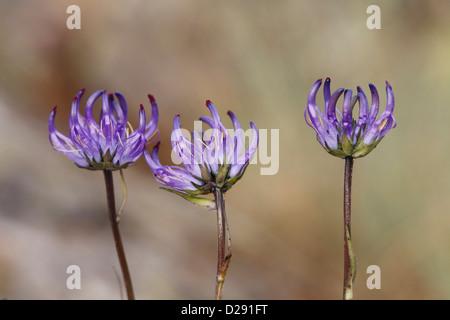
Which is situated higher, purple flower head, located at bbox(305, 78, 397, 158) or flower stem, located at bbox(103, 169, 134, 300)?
purple flower head, located at bbox(305, 78, 397, 158)

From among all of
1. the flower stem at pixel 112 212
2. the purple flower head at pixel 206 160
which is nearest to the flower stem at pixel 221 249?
the purple flower head at pixel 206 160

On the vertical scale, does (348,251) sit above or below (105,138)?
below

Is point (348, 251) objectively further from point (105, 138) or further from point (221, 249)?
point (105, 138)

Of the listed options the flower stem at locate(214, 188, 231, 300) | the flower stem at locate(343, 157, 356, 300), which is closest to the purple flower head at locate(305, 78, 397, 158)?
the flower stem at locate(343, 157, 356, 300)

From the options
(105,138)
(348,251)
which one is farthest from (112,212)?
(348,251)

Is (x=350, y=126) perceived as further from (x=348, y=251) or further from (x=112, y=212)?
(x=112, y=212)

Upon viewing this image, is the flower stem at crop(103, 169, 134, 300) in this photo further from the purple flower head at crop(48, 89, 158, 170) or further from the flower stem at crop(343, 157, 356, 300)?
the flower stem at crop(343, 157, 356, 300)

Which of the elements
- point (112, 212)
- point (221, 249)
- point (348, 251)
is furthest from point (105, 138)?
point (348, 251)

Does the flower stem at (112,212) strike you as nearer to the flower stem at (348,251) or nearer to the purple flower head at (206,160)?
the purple flower head at (206,160)
